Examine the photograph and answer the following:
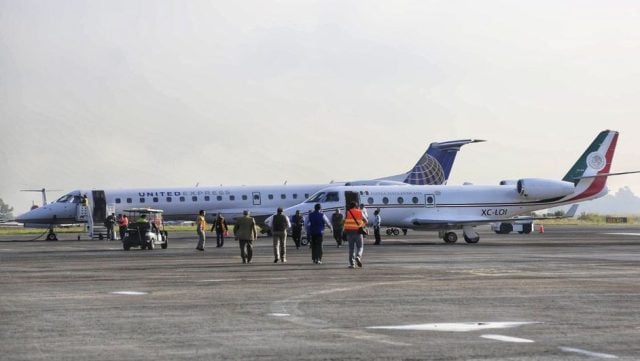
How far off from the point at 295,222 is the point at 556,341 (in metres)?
33.1

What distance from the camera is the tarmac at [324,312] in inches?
451

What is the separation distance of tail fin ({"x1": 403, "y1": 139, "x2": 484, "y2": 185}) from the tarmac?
48.7 m

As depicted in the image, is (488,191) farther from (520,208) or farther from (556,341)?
(556,341)

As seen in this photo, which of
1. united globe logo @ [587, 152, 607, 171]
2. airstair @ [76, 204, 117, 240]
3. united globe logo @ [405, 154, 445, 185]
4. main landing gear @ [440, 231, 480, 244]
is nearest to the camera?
main landing gear @ [440, 231, 480, 244]

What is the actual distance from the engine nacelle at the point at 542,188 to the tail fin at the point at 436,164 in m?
24.7

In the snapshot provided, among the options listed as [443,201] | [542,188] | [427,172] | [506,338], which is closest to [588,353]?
[506,338]

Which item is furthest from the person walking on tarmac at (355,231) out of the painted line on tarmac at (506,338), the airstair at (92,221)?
the airstair at (92,221)

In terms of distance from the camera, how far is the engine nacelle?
50312 millimetres

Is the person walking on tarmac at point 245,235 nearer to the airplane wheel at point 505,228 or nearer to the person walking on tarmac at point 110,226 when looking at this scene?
the person walking on tarmac at point 110,226

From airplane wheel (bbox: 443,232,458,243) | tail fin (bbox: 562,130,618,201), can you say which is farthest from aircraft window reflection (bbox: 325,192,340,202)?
tail fin (bbox: 562,130,618,201)

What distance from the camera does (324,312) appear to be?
50.7ft

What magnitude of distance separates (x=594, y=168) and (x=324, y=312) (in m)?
42.8

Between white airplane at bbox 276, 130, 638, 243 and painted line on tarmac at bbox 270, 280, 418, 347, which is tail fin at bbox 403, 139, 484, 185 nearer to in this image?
white airplane at bbox 276, 130, 638, 243

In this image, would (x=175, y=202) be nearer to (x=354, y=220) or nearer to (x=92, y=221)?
(x=92, y=221)
